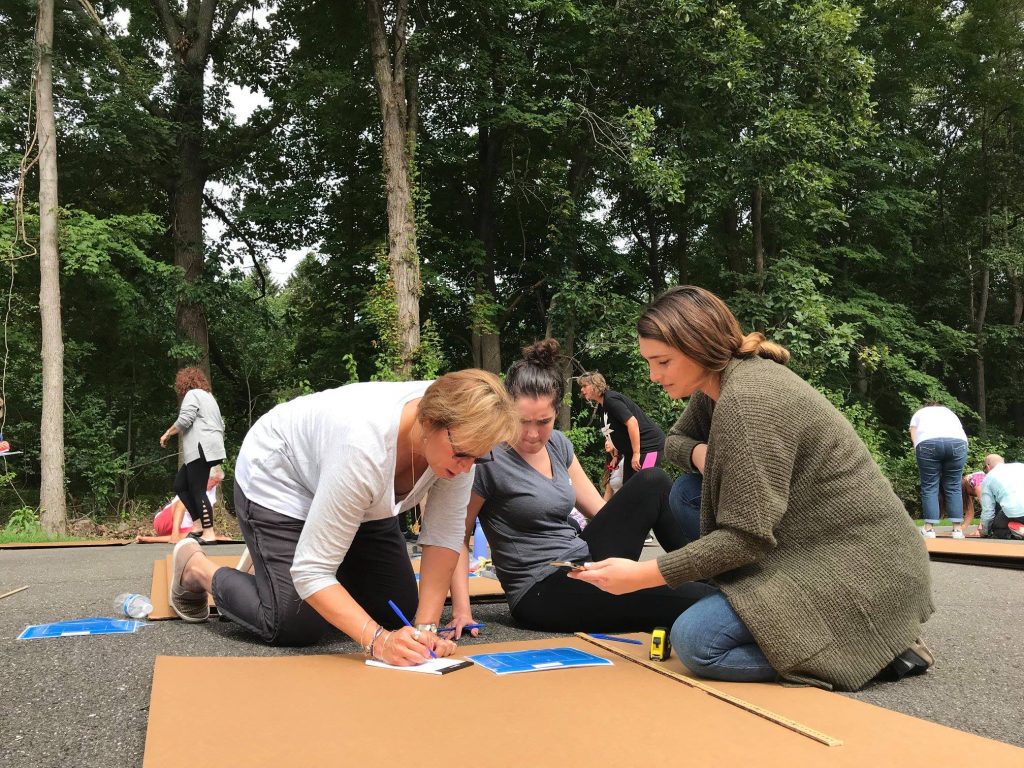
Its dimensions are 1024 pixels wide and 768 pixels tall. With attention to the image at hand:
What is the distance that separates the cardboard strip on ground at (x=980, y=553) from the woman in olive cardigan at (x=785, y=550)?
10.8ft

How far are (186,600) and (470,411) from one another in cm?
153

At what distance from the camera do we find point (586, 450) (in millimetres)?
12984

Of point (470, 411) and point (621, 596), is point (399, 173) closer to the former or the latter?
point (621, 596)

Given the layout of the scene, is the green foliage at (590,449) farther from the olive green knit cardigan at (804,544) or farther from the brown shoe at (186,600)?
the olive green knit cardigan at (804,544)

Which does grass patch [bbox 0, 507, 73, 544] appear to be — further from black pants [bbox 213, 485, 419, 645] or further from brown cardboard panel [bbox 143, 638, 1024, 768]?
brown cardboard panel [bbox 143, 638, 1024, 768]

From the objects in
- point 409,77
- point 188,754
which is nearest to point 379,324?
point 409,77

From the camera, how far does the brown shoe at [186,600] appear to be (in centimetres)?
274

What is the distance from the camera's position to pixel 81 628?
2.66m

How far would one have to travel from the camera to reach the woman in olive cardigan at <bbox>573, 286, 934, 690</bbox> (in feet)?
6.25

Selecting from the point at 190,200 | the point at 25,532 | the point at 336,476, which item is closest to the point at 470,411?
the point at 336,476

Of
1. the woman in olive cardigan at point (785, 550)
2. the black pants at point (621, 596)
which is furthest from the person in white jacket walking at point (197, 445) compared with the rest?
the woman in olive cardigan at point (785, 550)

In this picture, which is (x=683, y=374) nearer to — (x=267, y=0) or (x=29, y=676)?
(x=29, y=676)

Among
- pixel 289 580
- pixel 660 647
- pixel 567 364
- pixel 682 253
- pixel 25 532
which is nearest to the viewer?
pixel 660 647

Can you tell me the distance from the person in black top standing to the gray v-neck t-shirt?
2.99 metres
